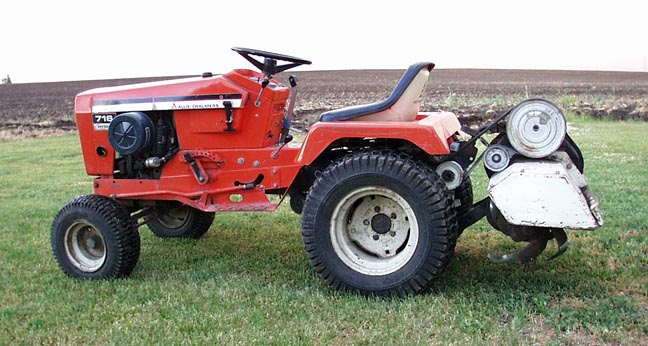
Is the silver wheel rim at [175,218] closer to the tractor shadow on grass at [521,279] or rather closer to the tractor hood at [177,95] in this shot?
the tractor hood at [177,95]

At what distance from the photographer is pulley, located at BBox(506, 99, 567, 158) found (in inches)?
162

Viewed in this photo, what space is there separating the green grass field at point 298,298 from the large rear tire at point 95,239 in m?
0.12

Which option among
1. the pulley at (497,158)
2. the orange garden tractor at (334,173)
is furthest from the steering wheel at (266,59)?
the pulley at (497,158)

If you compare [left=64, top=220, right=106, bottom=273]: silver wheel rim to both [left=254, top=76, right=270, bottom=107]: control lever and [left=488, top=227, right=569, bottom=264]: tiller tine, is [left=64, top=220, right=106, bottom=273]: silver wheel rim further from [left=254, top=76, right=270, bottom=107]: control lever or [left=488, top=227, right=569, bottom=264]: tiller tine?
[left=488, top=227, right=569, bottom=264]: tiller tine

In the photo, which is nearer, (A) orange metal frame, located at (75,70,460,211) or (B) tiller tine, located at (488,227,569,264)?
(B) tiller tine, located at (488,227,569,264)

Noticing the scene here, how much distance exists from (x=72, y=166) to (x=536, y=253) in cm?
947

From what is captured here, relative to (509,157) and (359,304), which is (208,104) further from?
(509,157)

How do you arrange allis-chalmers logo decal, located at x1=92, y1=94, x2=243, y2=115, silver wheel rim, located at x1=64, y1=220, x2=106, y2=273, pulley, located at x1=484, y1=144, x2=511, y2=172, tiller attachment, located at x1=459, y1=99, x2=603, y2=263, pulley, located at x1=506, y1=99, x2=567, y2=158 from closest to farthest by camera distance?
tiller attachment, located at x1=459, y1=99, x2=603, y2=263 < pulley, located at x1=506, y1=99, x2=567, y2=158 < pulley, located at x1=484, y1=144, x2=511, y2=172 < allis-chalmers logo decal, located at x1=92, y1=94, x2=243, y2=115 < silver wheel rim, located at x1=64, y1=220, x2=106, y2=273

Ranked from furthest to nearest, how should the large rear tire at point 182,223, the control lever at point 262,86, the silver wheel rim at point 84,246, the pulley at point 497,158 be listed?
the large rear tire at point 182,223
the silver wheel rim at point 84,246
the control lever at point 262,86
the pulley at point 497,158

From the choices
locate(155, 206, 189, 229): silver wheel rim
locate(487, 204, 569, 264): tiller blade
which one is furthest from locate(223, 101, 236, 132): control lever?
locate(487, 204, 569, 264): tiller blade

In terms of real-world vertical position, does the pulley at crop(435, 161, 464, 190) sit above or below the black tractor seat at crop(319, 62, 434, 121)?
below

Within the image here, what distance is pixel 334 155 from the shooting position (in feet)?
15.8

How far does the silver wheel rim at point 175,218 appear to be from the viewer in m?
6.30

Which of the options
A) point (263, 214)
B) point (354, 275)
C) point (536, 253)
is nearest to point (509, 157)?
point (536, 253)
